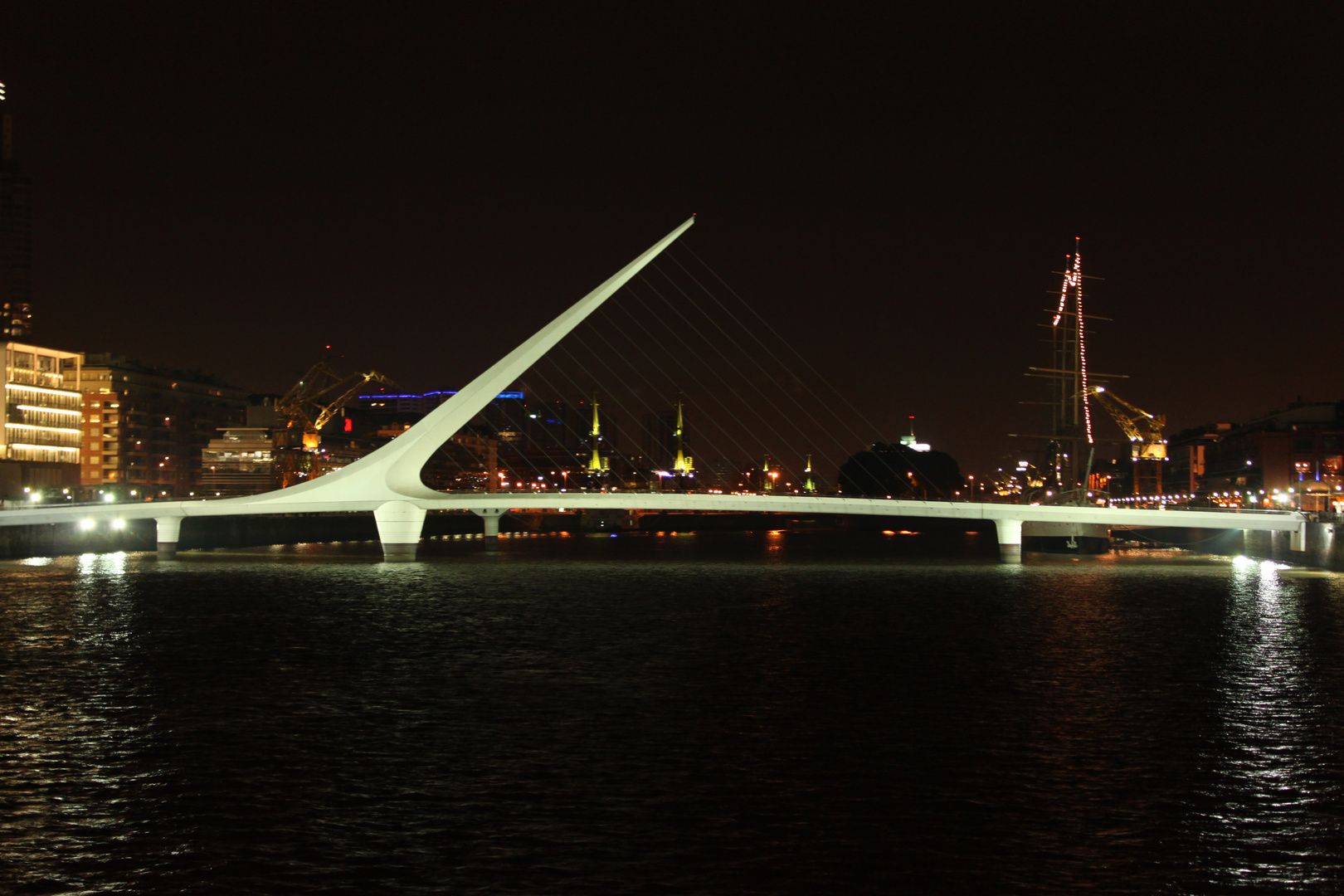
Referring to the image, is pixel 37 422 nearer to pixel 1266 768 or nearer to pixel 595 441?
pixel 595 441

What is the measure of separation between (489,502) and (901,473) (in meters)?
112

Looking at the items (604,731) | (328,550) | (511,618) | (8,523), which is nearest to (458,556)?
(328,550)

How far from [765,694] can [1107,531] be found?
64903 millimetres

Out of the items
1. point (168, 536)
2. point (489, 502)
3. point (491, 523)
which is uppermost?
point (489, 502)

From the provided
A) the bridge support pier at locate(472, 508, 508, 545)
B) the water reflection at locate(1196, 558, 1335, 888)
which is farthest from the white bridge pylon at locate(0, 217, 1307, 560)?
the water reflection at locate(1196, 558, 1335, 888)

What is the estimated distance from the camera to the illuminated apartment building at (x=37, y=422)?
317 ft

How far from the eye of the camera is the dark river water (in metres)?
10.4

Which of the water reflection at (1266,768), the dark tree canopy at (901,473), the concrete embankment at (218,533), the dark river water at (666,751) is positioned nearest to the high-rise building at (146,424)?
the concrete embankment at (218,533)

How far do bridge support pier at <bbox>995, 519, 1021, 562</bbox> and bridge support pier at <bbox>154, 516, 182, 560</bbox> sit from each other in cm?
4203

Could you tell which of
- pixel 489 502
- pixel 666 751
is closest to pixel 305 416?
pixel 489 502

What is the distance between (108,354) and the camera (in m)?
132

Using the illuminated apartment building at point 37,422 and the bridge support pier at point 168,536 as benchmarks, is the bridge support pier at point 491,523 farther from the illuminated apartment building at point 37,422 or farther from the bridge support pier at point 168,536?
the illuminated apartment building at point 37,422

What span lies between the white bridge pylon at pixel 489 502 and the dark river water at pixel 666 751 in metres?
18.5

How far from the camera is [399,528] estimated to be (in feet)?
191
